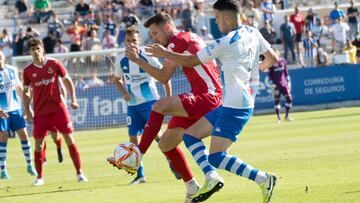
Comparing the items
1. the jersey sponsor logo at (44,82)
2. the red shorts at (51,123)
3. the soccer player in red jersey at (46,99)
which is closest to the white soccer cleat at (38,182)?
the soccer player in red jersey at (46,99)

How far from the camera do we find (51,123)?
18312mm

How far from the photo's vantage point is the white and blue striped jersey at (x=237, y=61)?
39.1ft

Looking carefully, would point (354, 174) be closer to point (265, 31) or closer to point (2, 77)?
point (2, 77)

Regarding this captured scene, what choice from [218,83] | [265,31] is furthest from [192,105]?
[265,31]

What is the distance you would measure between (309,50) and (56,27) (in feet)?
33.5

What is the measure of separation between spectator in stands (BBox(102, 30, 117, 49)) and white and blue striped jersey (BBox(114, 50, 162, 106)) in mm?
22132

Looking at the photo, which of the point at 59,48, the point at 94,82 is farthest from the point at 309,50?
the point at 59,48

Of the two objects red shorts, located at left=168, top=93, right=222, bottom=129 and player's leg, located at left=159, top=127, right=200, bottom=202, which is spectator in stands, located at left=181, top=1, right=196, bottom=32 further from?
red shorts, located at left=168, top=93, right=222, bottom=129

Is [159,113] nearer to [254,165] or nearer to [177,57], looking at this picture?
[177,57]

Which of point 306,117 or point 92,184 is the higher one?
point 92,184

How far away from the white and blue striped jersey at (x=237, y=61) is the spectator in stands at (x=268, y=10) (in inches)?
1165

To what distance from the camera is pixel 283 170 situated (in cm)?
1712

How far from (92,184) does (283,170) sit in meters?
3.23

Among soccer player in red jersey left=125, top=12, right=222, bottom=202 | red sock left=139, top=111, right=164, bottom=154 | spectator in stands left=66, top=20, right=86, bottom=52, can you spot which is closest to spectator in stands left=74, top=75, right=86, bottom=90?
spectator in stands left=66, top=20, right=86, bottom=52
